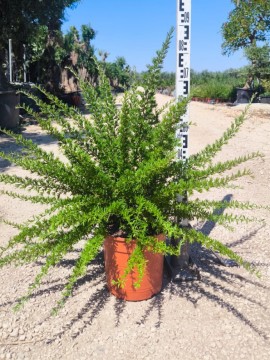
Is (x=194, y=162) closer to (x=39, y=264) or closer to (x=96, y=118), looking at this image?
(x=96, y=118)

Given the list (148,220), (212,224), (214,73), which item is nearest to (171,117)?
(148,220)

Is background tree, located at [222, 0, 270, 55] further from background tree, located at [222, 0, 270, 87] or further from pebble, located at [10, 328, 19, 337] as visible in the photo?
pebble, located at [10, 328, 19, 337]

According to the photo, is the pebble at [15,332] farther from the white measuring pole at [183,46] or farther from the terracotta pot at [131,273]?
the white measuring pole at [183,46]

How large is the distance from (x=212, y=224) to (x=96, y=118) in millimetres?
2248

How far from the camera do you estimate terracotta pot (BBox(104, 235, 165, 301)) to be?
2791 mm

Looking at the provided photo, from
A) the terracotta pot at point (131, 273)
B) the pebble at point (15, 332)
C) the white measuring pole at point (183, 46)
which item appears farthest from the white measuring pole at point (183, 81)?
the pebble at point (15, 332)

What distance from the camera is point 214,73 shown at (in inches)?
1553

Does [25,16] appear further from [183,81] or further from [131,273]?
[131,273]

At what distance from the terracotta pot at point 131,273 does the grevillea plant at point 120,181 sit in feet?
0.35

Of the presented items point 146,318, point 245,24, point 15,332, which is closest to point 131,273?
point 146,318

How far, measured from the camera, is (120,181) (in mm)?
2562

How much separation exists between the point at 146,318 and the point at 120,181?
3.34 feet

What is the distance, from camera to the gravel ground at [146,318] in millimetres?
2516

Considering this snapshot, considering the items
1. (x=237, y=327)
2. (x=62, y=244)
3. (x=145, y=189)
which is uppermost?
(x=145, y=189)
